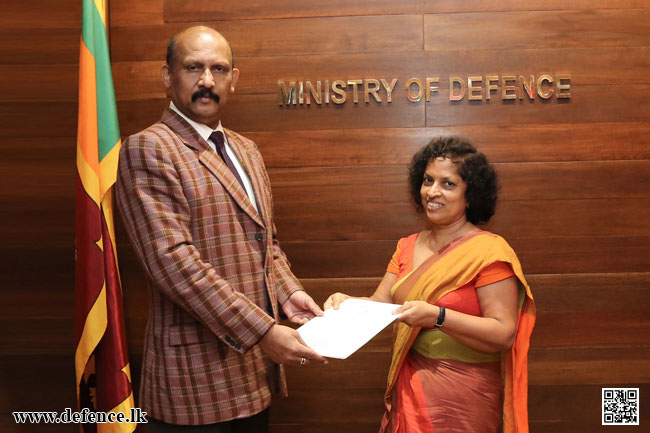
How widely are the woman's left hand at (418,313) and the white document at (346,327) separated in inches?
1.1

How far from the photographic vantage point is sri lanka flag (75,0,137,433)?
2.18 metres

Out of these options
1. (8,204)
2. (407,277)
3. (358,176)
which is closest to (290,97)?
(358,176)

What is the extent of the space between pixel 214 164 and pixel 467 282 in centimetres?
82

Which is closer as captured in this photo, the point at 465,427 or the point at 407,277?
the point at 465,427

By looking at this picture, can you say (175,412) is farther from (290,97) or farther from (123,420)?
(290,97)

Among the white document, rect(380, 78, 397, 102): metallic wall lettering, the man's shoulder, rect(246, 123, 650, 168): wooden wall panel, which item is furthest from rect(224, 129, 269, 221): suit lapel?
rect(380, 78, 397, 102): metallic wall lettering

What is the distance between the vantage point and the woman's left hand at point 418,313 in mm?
1688

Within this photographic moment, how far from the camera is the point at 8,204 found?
2592 mm

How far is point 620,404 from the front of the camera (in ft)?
8.39

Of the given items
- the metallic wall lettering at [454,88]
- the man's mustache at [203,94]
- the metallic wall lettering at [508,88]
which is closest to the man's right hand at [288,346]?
the man's mustache at [203,94]

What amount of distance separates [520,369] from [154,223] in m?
1.21

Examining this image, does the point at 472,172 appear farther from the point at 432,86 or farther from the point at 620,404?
the point at 620,404

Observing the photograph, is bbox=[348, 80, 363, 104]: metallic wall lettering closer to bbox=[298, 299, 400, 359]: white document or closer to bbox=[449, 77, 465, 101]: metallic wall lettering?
bbox=[449, 77, 465, 101]: metallic wall lettering

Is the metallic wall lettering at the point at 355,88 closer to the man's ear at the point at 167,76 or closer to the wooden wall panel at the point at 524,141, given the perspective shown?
the wooden wall panel at the point at 524,141
